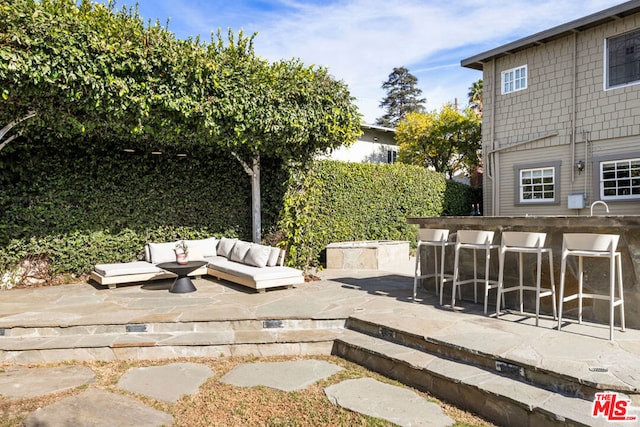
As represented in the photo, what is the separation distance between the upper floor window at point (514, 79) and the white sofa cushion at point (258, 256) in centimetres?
895

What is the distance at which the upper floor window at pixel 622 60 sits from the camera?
9406 millimetres

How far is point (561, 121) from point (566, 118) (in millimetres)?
138

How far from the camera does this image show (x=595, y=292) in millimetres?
4375

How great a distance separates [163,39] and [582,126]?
9888 mm

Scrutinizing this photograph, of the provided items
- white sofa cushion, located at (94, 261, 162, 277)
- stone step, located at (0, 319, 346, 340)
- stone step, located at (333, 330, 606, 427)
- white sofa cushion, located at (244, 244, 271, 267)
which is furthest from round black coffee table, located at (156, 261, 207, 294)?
stone step, located at (333, 330, 606, 427)

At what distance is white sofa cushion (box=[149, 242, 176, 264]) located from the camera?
7.71 metres

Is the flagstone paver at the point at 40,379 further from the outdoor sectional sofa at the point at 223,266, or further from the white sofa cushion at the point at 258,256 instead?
the white sofa cushion at the point at 258,256

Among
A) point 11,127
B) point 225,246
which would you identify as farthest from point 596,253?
point 11,127

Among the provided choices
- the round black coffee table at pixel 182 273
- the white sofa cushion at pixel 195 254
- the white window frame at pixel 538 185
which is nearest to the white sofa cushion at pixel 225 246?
the white sofa cushion at pixel 195 254

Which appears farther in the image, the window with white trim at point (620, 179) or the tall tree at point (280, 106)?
the window with white trim at point (620, 179)

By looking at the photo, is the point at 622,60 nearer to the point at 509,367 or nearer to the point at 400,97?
the point at 509,367

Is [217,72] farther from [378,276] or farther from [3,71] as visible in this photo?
[378,276]

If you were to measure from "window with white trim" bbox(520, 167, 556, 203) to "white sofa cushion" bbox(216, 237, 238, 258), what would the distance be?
8.25 metres

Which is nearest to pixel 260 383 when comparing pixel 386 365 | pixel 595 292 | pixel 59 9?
pixel 386 365
